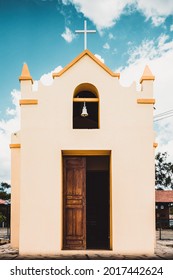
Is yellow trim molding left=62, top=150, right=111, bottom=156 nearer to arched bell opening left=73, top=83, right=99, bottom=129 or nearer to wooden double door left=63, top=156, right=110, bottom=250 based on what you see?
wooden double door left=63, top=156, right=110, bottom=250

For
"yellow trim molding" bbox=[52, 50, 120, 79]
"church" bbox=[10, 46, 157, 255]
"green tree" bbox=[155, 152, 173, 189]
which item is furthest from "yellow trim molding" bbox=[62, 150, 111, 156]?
"green tree" bbox=[155, 152, 173, 189]

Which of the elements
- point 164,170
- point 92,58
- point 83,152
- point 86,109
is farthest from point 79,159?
point 164,170

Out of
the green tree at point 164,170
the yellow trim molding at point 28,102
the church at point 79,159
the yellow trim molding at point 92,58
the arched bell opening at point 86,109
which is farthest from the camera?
the green tree at point 164,170

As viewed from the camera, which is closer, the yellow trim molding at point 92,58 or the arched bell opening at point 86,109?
the yellow trim molding at point 92,58

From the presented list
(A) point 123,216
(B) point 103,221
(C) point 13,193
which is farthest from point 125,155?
(B) point 103,221

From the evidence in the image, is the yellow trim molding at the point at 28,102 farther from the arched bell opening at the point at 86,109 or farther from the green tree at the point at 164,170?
the green tree at the point at 164,170

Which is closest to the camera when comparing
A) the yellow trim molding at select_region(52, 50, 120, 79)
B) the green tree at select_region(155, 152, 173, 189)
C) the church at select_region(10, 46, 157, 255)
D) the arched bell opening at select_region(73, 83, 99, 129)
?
the church at select_region(10, 46, 157, 255)

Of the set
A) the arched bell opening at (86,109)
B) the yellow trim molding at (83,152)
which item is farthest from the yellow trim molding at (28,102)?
the yellow trim molding at (83,152)

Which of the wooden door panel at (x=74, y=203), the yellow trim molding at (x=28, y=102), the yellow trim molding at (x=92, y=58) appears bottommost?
the wooden door panel at (x=74, y=203)

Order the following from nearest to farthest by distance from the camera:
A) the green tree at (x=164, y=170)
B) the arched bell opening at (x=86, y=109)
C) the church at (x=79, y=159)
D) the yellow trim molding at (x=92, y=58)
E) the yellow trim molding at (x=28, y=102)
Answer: the church at (x=79, y=159) < the yellow trim molding at (x=28, y=102) < the yellow trim molding at (x=92, y=58) < the arched bell opening at (x=86, y=109) < the green tree at (x=164, y=170)

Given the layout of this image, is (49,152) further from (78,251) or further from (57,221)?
(78,251)

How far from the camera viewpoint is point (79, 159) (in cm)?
1018

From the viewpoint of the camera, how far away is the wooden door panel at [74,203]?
32.6ft

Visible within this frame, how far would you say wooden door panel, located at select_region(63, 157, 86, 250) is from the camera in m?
9.92
